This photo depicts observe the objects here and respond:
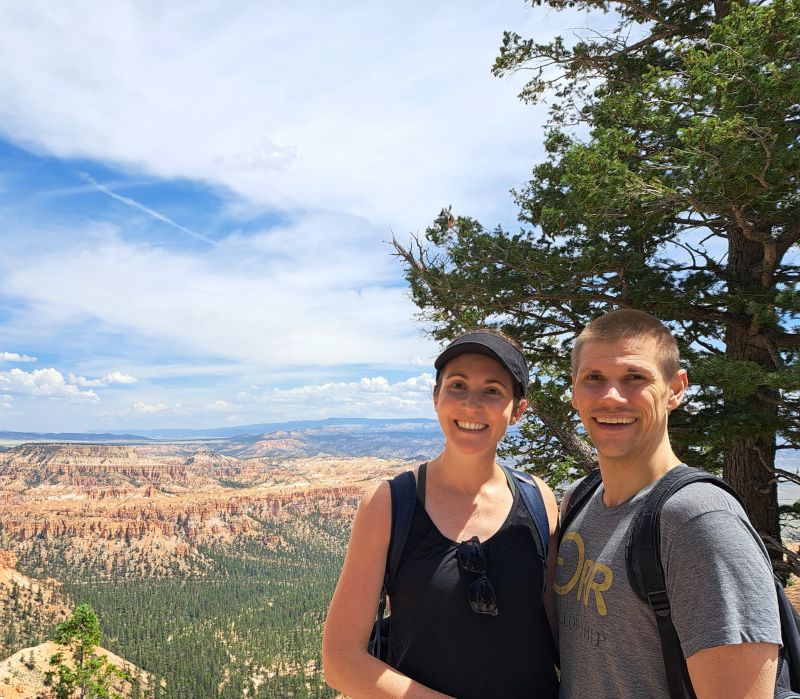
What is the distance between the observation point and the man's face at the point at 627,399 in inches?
74.4

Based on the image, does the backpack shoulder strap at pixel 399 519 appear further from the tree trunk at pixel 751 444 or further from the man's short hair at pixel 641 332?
the tree trunk at pixel 751 444

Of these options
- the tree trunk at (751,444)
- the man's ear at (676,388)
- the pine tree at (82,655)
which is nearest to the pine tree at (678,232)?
the tree trunk at (751,444)

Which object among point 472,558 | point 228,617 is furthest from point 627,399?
point 228,617

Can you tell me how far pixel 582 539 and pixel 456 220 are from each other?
6959 mm

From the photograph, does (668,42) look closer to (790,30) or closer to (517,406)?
(790,30)

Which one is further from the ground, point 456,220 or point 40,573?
point 456,220

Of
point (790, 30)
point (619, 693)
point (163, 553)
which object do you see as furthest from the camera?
point (163, 553)

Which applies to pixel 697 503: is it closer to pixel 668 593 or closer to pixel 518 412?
pixel 668 593

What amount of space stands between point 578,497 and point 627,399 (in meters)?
0.46

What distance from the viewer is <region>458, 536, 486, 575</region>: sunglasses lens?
186 centimetres

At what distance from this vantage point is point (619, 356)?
1963 millimetres

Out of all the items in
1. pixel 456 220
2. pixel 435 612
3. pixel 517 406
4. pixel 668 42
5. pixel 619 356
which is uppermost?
pixel 668 42

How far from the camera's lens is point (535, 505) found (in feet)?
6.96

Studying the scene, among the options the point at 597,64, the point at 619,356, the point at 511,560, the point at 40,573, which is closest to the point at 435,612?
the point at 511,560
